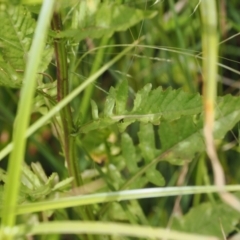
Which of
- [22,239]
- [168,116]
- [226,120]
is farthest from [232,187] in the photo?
[22,239]

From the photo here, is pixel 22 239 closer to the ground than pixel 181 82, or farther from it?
closer to the ground

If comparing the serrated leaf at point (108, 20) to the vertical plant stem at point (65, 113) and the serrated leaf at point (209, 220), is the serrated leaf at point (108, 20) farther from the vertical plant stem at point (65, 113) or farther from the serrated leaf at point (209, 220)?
the serrated leaf at point (209, 220)

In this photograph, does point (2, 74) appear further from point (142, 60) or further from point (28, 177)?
point (142, 60)

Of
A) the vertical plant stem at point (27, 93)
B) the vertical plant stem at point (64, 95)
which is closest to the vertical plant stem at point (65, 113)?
the vertical plant stem at point (64, 95)

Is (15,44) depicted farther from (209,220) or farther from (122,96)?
(209,220)

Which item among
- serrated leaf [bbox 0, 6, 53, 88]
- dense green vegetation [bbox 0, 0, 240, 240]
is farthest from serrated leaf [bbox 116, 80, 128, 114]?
serrated leaf [bbox 0, 6, 53, 88]

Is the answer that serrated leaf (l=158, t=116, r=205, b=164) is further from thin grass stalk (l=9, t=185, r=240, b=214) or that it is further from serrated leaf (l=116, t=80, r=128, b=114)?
thin grass stalk (l=9, t=185, r=240, b=214)
